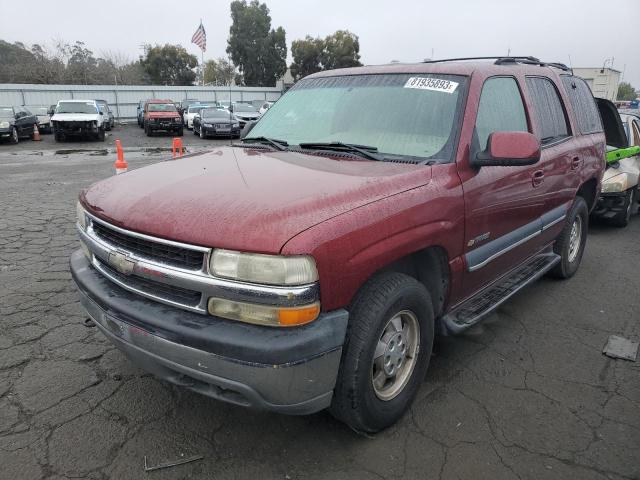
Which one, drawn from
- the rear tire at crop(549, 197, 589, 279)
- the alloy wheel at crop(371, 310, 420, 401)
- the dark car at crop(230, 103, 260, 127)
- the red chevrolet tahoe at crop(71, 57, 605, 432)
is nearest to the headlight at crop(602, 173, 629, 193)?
the rear tire at crop(549, 197, 589, 279)

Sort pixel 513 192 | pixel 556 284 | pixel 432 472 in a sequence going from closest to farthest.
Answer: pixel 432 472 → pixel 513 192 → pixel 556 284

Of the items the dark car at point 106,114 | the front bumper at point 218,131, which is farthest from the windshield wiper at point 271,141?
the dark car at point 106,114

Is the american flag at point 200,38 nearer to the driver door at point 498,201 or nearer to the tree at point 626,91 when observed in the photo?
the driver door at point 498,201

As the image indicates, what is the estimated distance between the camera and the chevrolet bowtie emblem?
2310 millimetres

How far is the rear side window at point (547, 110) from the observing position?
3.79 metres

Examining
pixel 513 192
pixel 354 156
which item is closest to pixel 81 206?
pixel 354 156

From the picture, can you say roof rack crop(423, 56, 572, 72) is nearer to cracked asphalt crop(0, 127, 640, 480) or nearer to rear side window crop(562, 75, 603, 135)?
rear side window crop(562, 75, 603, 135)

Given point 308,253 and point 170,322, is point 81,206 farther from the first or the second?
point 308,253

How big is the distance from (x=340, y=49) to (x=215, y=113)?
108ft

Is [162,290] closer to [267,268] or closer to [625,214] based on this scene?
[267,268]

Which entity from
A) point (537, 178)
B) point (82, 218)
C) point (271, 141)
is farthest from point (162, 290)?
point (537, 178)

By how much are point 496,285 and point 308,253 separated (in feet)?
7.04

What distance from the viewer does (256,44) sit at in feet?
170

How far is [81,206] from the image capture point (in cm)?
288
